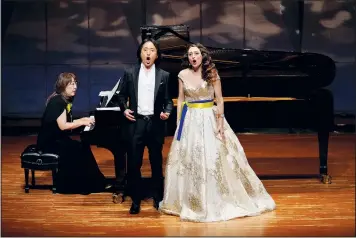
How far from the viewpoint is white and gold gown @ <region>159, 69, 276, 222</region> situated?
4.41 metres

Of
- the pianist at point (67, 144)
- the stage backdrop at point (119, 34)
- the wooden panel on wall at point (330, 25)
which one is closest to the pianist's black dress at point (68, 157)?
the pianist at point (67, 144)

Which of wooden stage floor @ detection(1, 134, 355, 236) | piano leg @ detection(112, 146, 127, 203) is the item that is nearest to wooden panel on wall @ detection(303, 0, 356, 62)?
wooden stage floor @ detection(1, 134, 355, 236)

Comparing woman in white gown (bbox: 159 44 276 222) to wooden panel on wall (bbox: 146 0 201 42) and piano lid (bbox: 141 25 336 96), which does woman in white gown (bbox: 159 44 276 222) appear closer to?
piano lid (bbox: 141 25 336 96)

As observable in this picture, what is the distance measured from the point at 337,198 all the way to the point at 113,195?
1.95 metres

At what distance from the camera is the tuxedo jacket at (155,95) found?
4.42 m

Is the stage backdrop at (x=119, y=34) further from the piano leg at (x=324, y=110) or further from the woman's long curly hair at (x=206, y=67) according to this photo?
the woman's long curly hair at (x=206, y=67)

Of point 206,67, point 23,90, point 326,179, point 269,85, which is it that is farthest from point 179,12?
point 206,67

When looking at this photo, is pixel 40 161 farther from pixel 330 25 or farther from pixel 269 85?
pixel 330 25

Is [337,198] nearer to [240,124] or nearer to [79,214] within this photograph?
[240,124]

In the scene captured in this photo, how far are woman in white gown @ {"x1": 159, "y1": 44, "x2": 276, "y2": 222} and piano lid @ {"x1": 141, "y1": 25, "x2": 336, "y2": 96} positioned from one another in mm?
1099

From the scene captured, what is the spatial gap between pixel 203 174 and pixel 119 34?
542 cm

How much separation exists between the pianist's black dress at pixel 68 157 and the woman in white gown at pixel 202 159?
3.68ft

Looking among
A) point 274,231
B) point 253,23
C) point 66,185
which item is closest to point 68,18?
point 253,23

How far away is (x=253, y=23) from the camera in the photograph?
9.33m
